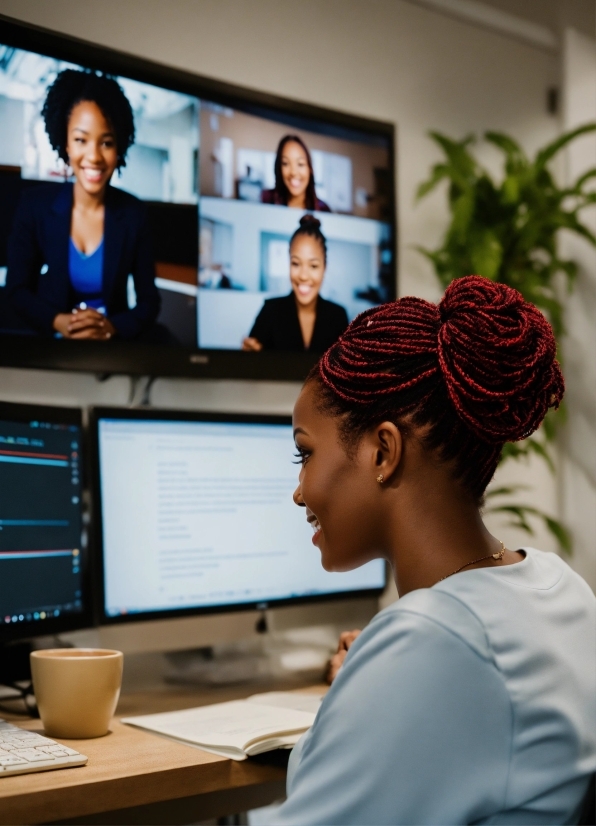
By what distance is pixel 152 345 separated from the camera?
1781mm

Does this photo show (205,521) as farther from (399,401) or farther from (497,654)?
(497,654)

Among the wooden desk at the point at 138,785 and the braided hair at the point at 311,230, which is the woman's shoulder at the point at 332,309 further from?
the wooden desk at the point at 138,785

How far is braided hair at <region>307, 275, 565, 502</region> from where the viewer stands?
96 cm

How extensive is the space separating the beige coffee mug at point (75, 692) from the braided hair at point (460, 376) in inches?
20.8

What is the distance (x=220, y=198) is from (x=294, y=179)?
0.69 ft

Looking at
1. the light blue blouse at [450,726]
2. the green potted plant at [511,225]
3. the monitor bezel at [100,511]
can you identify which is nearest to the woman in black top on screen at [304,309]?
the monitor bezel at [100,511]

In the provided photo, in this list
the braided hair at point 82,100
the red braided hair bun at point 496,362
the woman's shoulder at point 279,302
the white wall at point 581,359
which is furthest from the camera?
the white wall at point 581,359

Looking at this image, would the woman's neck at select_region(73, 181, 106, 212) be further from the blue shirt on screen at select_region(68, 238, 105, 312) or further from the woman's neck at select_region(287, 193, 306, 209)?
the woman's neck at select_region(287, 193, 306, 209)

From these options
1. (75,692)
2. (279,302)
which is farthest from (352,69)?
(75,692)

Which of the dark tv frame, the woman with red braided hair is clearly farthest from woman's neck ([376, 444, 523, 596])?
the dark tv frame

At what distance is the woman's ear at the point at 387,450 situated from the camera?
0.98m

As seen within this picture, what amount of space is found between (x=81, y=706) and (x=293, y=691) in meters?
0.50

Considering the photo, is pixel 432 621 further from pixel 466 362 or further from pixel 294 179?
pixel 294 179

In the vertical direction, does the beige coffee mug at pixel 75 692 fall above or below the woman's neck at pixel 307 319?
below
